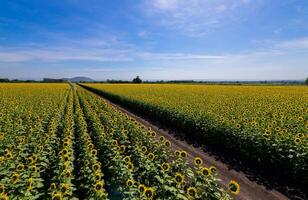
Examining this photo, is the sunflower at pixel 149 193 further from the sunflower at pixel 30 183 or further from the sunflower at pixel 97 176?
the sunflower at pixel 30 183

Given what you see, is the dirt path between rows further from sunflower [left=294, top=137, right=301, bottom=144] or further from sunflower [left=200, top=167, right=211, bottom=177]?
sunflower [left=200, top=167, right=211, bottom=177]

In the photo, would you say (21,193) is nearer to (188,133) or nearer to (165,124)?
(188,133)

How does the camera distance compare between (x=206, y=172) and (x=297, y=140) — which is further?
(x=297, y=140)

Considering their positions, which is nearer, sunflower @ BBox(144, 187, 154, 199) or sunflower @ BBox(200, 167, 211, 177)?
sunflower @ BBox(144, 187, 154, 199)

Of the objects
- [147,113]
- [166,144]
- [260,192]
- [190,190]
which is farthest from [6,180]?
[147,113]

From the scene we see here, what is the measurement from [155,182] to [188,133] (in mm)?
9223

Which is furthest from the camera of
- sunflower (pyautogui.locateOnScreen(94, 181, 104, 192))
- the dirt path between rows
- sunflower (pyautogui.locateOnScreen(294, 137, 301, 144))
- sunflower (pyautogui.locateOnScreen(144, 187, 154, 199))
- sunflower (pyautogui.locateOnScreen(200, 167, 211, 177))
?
sunflower (pyautogui.locateOnScreen(294, 137, 301, 144))

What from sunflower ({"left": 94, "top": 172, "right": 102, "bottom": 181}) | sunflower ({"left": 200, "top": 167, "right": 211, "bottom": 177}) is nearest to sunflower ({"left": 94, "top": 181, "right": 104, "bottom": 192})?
sunflower ({"left": 94, "top": 172, "right": 102, "bottom": 181})

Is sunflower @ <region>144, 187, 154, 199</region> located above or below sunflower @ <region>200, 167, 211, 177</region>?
below

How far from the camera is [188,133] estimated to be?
14383 mm

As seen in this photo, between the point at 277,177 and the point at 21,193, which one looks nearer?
the point at 21,193

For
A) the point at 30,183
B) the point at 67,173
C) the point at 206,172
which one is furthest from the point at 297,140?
the point at 30,183

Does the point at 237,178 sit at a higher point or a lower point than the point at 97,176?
lower

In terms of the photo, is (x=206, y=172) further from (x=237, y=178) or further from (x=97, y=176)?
(x=237, y=178)
